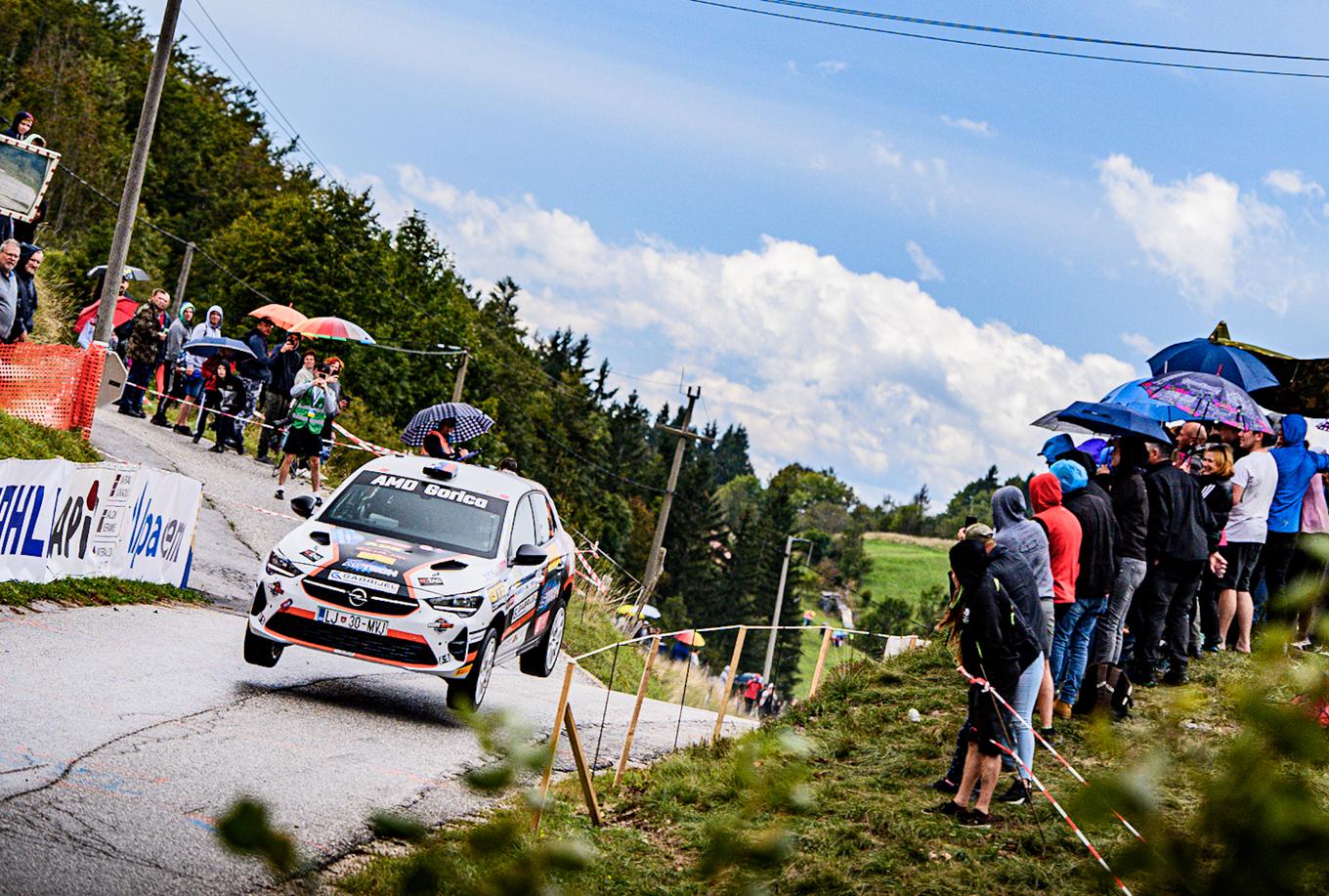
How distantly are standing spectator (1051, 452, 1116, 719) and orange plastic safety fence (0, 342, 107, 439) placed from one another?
11.1 meters

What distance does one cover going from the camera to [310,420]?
65.2 ft

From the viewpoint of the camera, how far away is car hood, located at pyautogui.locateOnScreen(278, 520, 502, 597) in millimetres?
10117

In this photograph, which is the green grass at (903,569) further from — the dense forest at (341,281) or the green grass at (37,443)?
the green grass at (37,443)

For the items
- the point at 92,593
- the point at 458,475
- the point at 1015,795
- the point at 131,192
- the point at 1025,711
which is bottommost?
the point at 92,593

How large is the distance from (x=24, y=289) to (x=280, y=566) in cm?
682

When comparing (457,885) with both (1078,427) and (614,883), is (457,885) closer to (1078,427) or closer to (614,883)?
(614,883)

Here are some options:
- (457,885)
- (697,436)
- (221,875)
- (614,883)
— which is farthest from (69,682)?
(697,436)

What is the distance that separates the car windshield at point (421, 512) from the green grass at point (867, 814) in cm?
247

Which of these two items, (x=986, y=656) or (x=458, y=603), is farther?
(x=458, y=603)

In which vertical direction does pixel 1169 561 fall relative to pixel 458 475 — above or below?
above

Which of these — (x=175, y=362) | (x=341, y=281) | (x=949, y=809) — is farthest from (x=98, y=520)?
(x=341, y=281)

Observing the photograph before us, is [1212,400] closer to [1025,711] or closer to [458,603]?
[1025,711]

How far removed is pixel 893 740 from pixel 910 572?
149 metres

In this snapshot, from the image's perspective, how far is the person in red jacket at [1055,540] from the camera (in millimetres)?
9812
